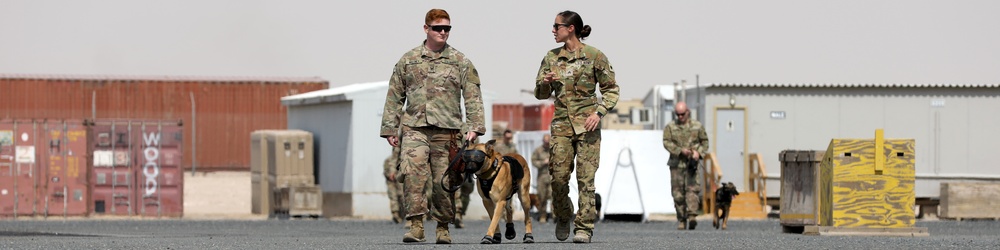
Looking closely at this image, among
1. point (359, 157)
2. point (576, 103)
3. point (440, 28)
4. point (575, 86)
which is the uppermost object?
point (440, 28)

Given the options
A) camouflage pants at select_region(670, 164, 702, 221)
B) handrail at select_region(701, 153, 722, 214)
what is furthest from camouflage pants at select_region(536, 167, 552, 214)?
camouflage pants at select_region(670, 164, 702, 221)

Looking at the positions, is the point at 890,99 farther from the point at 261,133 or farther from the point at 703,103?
the point at 261,133

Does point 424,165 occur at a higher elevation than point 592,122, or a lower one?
lower

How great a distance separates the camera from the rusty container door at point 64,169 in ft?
102

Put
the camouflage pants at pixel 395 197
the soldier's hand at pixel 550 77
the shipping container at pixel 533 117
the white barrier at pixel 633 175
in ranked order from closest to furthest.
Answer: the soldier's hand at pixel 550 77, the camouflage pants at pixel 395 197, the white barrier at pixel 633 175, the shipping container at pixel 533 117

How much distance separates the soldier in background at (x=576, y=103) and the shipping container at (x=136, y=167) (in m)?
17.9

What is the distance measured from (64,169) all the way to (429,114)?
18.3m

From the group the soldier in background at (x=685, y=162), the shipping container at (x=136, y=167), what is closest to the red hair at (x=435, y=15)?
the soldier in background at (x=685, y=162)

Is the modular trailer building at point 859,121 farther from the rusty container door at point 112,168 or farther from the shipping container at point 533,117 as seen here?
the shipping container at point 533,117

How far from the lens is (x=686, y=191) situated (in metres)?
23.0

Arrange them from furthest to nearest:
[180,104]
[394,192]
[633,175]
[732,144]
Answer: [180,104]
[732,144]
[633,175]
[394,192]

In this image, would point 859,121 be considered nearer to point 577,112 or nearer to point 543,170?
point 543,170

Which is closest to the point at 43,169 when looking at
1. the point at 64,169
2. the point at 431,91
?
the point at 64,169

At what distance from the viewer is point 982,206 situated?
31.6m
